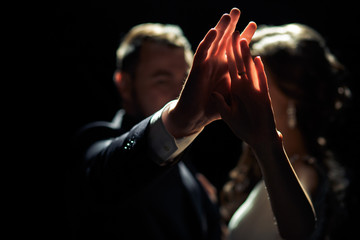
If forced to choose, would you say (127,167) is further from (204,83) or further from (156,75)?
(156,75)

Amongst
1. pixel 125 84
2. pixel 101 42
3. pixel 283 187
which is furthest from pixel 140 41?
pixel 101 42

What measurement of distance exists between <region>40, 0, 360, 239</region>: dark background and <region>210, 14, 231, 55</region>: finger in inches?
39.7

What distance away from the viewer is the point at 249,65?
1.61 feet

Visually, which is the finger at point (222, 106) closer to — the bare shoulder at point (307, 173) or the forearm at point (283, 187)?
the forearm at point (283, 187)

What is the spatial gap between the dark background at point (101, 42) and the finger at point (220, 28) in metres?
1.01

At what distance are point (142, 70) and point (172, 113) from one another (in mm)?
459

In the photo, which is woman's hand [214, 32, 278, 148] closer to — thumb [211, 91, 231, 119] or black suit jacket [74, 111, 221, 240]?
thumb [211, 91, 231, 119]

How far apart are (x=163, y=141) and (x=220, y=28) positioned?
0.68 ft

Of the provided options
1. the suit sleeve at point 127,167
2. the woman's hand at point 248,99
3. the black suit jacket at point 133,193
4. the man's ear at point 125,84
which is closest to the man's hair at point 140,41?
the man's ear at point 125,84

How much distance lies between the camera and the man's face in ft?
2.94

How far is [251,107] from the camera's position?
0.49m

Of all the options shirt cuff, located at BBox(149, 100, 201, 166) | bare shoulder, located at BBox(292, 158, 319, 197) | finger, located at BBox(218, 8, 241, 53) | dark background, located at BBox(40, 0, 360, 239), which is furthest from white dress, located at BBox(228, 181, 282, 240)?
dark background, located at BBox(40, 0, 360, 239)

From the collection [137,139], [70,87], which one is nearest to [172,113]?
[137,139]

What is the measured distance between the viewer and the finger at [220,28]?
19.5 inches
